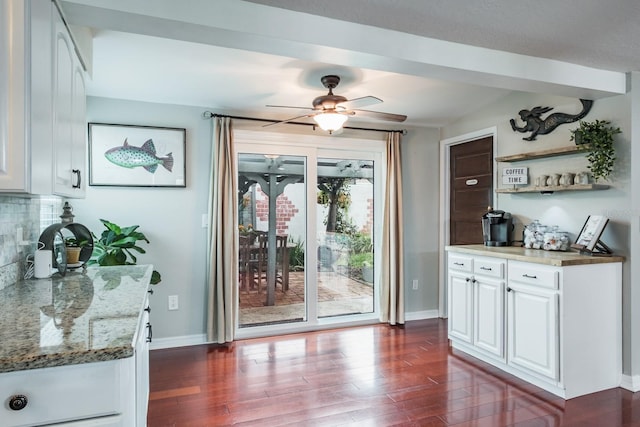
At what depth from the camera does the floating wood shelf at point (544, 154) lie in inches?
121

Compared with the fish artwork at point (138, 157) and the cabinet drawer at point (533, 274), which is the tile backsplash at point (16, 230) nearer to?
the fish artwork at point (138, 157)

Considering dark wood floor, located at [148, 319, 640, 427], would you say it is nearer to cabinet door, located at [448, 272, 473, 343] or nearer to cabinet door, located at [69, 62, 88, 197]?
cabinet door, located at [448, 272, 473, 343]

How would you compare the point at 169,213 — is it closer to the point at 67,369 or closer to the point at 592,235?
the point at 67,369

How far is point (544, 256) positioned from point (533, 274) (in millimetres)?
150

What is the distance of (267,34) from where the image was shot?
1909 millimetres

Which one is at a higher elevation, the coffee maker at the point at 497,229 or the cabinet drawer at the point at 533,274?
the coffee maker at the point at 497,229

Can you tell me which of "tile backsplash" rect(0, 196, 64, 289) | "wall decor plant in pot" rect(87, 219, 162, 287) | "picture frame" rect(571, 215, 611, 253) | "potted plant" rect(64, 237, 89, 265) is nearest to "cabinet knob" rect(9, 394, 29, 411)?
"tile backsplash" rect(0, 196, 64, 289)

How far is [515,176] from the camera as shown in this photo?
11.9 ft

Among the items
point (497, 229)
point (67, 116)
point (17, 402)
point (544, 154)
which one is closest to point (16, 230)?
point (67, 116)

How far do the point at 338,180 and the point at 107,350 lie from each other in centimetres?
358

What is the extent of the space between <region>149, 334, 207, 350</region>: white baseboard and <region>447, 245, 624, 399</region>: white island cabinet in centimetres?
257

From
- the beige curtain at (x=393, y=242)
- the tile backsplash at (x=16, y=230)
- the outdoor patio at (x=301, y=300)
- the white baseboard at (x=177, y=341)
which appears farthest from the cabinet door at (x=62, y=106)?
the beige curtain at (x=393, y=242)

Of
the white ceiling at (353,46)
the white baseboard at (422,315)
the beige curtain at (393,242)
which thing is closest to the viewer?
the white ceiling at (353,46)

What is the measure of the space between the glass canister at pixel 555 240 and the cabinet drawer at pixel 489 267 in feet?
1.48
